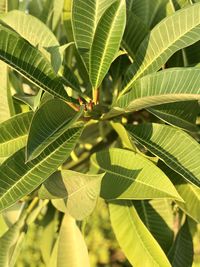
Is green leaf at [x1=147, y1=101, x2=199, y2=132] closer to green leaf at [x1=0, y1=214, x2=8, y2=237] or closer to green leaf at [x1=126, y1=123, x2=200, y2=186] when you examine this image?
green leaf at [x1=126, y1=123, x2=200, y2=186]

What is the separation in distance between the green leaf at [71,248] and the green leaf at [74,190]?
0.16m

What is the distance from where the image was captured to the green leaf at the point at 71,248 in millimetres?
879

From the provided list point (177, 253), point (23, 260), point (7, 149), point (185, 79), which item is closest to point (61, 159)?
point (7, 149)

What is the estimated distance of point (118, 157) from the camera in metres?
0.80

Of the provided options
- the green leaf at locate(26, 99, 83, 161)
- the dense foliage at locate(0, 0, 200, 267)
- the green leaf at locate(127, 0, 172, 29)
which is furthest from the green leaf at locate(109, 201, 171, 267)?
the green leaf at locate(127, 0, 172, 29)

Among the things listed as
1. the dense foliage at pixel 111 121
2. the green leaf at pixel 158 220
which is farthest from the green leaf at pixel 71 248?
the green leaf at pixel 158 220

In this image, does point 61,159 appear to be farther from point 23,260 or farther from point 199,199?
point 23,260

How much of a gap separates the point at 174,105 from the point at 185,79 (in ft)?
0.58

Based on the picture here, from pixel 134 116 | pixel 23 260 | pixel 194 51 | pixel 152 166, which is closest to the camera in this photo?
pixel 152 166

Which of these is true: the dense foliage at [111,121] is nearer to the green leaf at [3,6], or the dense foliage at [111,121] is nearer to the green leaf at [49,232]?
the green leaf at [3,6]

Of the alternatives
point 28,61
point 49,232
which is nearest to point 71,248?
point 49,232

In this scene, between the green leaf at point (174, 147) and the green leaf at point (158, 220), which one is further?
the green leaf at point (158, 220)

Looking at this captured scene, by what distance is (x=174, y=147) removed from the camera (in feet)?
2.41

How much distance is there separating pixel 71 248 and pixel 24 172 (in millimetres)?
286
